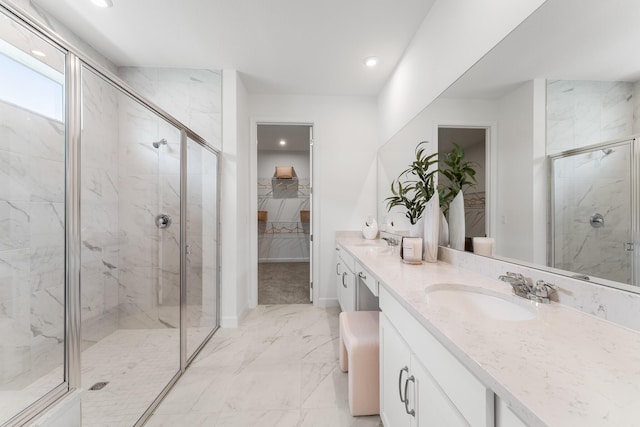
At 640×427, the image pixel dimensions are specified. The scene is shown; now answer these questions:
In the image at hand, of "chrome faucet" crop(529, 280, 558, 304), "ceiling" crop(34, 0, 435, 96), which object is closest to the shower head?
"ceiling" crop(34, 0, 435, 96)

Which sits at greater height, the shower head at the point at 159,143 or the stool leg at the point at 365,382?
the shower head at the point at 159,143

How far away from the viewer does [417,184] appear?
6.18ft

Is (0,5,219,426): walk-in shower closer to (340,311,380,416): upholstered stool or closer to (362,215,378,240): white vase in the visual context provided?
(340,311,380,416): upholstered stool

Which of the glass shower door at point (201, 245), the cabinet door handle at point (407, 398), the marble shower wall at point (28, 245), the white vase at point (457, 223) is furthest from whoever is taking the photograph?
the glass shower door at point (201, 245)

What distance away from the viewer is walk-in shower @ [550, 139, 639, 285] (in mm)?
708

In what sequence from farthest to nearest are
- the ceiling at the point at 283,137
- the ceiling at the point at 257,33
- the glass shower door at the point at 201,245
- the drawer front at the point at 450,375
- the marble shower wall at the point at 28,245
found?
1. the ceiling at the point at 283,137
2. the glass shower door at the point at 201,245
3. the ceiling at the point at 257,33
4. the marble shower wall at the point at 28,245
5. the drawer front at the point at 450,375

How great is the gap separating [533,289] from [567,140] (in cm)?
52

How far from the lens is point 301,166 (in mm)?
5648

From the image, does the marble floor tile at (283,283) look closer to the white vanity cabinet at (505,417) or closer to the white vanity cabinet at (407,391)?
the white vanity cabinet at (407,391)

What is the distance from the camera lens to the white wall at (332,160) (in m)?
3.03

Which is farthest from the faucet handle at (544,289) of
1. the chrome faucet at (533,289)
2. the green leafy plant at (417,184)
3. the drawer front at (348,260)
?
the drawer front at (348,260)

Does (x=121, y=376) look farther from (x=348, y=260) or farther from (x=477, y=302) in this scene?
(x=477, y=302)

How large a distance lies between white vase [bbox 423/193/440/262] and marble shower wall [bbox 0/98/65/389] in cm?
189

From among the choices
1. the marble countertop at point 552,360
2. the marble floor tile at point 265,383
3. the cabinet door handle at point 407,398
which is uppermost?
the marble countertop at point 552,360
